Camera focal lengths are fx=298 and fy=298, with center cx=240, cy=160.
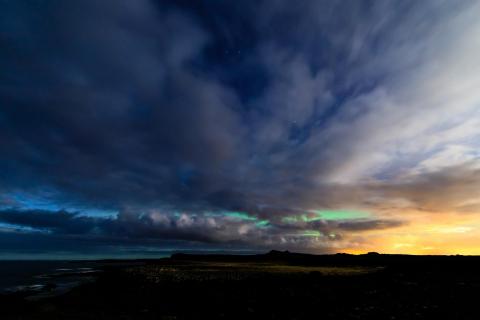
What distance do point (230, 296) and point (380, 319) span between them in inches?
630

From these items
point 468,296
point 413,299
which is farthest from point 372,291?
point 468,296

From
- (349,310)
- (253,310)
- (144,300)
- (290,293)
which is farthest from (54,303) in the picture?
(349,310)

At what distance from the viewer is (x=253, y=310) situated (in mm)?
24734

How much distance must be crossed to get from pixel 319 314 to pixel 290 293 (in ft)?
33.9

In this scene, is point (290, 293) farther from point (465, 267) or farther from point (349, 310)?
point (465, 267)

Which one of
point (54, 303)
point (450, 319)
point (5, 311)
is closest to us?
point (450, 319)

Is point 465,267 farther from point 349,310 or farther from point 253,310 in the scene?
point 253,310

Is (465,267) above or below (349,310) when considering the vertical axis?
above

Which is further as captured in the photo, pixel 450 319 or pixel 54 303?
pixel 54 303

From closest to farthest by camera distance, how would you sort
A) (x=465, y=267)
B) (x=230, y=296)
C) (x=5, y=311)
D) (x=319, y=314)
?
(x=319, y=314), (x=5, y=311), (x=230, y=296), (x=465, y=267)

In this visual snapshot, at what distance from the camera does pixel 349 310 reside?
76.8 feet

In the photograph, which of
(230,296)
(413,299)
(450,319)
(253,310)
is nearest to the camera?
(450,319)

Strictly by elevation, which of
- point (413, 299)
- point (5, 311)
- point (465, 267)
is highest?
point (465, 267)

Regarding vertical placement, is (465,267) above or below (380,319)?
above
